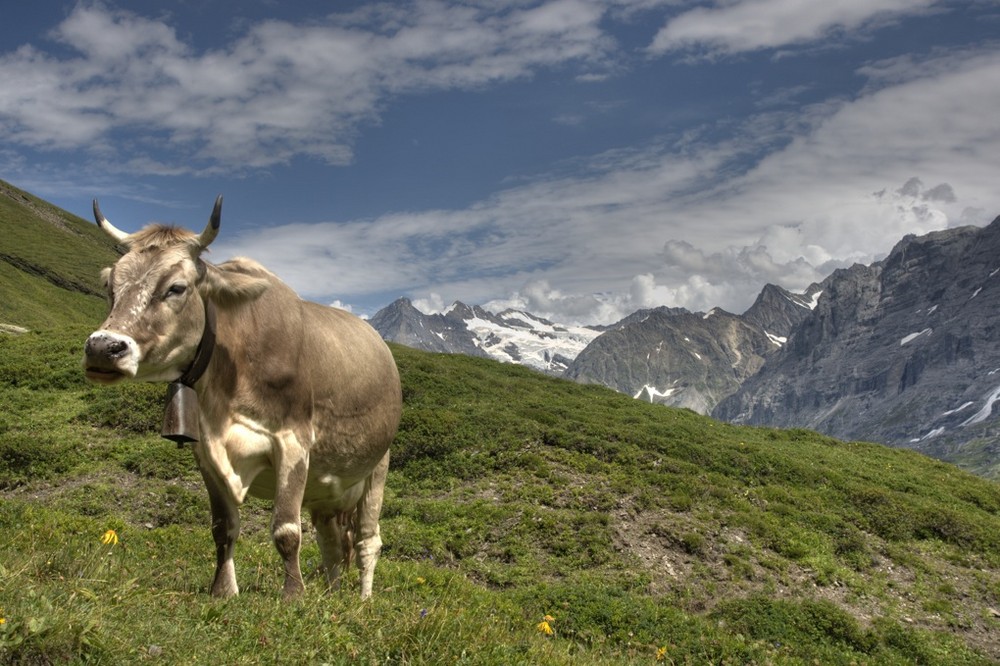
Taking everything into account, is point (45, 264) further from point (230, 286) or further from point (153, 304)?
point (153, 304)

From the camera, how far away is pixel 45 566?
18.9ft

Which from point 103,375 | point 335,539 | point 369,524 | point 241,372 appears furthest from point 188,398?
point 369,524

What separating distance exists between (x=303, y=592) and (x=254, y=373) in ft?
6.14

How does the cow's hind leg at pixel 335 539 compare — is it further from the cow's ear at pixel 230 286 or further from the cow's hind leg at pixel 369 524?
the cow's ear at pixel 230 286

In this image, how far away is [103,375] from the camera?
4.57 meters

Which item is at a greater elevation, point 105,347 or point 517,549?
point 105,347

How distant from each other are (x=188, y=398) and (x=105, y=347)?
32.3 inches

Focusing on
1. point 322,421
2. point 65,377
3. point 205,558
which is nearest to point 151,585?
point 322,421

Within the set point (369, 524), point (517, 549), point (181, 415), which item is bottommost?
point (517, 549)

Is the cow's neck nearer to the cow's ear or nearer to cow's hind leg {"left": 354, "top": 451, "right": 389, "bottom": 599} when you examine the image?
the cow's ear

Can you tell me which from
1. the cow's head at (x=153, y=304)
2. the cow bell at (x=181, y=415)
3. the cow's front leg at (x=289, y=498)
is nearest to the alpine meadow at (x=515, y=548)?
the cow's front leg at (x=289, y=498)

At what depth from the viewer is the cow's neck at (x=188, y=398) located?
16.7 ft

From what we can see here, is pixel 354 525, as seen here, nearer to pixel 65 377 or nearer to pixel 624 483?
A: pixel 624 483

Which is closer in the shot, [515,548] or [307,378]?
[307,378]
